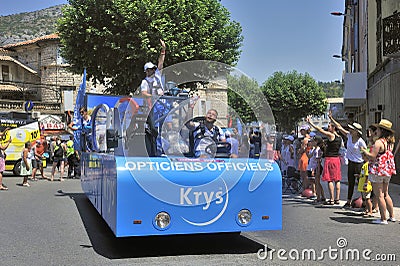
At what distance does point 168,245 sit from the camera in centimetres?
733

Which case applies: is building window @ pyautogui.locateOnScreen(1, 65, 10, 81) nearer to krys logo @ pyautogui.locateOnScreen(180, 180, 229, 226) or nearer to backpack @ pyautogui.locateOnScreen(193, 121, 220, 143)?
backpack @ pyautogui.locateOnScreen(193, 121, 220, 143)

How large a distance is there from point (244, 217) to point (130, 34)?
735 inches

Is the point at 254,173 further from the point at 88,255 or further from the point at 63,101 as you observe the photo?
the point at 63,101

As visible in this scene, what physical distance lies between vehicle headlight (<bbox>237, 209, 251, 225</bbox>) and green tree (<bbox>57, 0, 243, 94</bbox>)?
696 inches

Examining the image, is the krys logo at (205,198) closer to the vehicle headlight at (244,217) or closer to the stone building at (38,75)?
the vehicle headlight at (244,217)

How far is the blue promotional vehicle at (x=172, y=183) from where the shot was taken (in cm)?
619

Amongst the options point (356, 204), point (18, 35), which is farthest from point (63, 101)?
point (18, 35)

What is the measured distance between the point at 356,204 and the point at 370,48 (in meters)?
14.6

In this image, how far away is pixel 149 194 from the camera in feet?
20.4

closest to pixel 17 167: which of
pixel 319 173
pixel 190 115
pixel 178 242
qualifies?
pixel 319 173

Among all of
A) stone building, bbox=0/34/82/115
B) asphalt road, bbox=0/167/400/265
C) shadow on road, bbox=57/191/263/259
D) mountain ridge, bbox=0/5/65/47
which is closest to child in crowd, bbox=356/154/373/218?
asphalt road, bbox=0/167/400/265

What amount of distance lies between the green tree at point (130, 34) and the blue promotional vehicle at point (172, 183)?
17.0 meters

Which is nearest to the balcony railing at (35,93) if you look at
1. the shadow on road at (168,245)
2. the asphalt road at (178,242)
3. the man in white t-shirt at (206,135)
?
the asphalt road at (178,242)

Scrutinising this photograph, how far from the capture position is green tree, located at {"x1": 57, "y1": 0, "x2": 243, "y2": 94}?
23859mm
